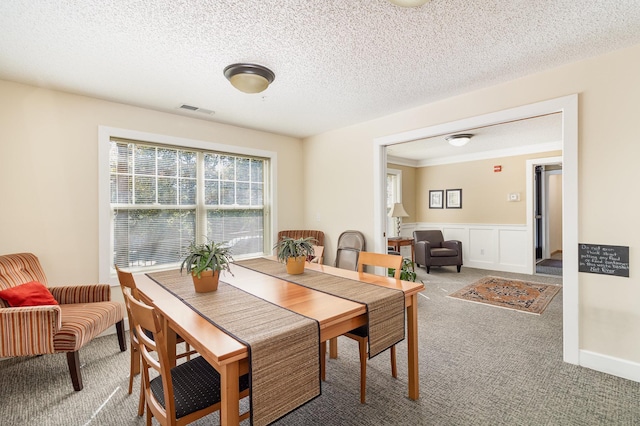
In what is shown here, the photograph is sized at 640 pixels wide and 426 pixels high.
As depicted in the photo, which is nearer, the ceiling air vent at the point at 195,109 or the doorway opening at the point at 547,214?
the ceiling air vent at the point at 195,109

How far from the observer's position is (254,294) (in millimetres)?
1865

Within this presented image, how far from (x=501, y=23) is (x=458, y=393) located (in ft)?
8.07

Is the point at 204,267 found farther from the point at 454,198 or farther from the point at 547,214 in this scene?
the point at 547,214

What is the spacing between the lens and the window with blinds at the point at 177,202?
3.42 metres

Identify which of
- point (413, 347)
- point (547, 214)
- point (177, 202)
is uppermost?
point (177, 202)

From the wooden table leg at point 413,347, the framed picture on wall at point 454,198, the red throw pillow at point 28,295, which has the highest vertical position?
the framed picture on wall at point 454,198

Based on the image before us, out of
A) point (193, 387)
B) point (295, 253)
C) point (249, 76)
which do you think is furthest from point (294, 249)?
point (249, 76)

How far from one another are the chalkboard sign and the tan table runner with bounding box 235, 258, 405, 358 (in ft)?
5.58

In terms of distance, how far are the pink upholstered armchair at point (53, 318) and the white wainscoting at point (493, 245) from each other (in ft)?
20.6

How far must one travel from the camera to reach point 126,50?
87.4 inches

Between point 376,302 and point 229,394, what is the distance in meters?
0.88

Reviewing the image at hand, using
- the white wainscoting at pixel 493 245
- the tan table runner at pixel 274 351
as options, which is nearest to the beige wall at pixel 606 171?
the tan table runner at pixel 274 351

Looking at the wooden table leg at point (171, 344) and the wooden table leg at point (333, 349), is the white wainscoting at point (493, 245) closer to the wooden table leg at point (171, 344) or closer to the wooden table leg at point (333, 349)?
the wooden table leg at point (333, 349)

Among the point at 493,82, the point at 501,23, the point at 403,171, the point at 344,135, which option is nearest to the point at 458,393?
the point at 501,23
